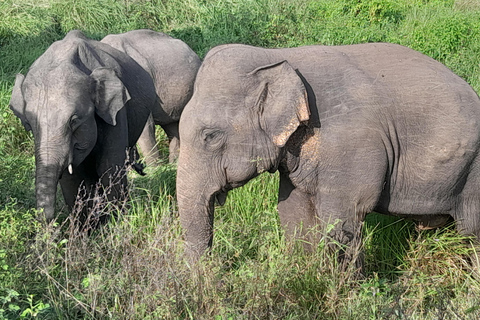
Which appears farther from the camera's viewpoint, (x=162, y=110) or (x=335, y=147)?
(x=162, y=110)

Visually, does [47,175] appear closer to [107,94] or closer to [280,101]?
[107,94]

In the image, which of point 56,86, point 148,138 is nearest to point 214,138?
point 56,86

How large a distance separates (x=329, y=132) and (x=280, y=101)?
288 millimetres

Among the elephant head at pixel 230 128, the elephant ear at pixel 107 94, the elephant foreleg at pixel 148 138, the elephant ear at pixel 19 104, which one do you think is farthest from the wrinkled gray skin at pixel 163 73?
the elephant head at pixel 230 128

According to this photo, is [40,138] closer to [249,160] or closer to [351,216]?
[249,160]

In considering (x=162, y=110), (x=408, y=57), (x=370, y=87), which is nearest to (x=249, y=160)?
(x=370, y=87)

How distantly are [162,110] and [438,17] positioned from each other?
14.9 ft

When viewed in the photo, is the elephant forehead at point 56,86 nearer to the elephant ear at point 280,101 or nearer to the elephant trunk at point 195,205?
the elephant trunk at point 195,205

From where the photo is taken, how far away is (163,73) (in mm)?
7828

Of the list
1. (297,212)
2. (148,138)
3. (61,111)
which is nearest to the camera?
(297,212)

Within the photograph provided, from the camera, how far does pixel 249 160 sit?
402cm

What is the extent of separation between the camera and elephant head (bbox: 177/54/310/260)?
396cm

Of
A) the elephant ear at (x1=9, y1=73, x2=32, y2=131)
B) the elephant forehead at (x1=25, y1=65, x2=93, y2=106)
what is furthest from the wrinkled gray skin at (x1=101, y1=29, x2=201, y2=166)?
the elephant forehead at (x1=25, y1=65, x2=93, y2=106)

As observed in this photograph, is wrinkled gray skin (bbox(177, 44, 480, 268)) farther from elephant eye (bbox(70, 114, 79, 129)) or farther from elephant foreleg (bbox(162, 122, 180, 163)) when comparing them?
elephant foreleg (bbox(162, 122, 180, 163))
